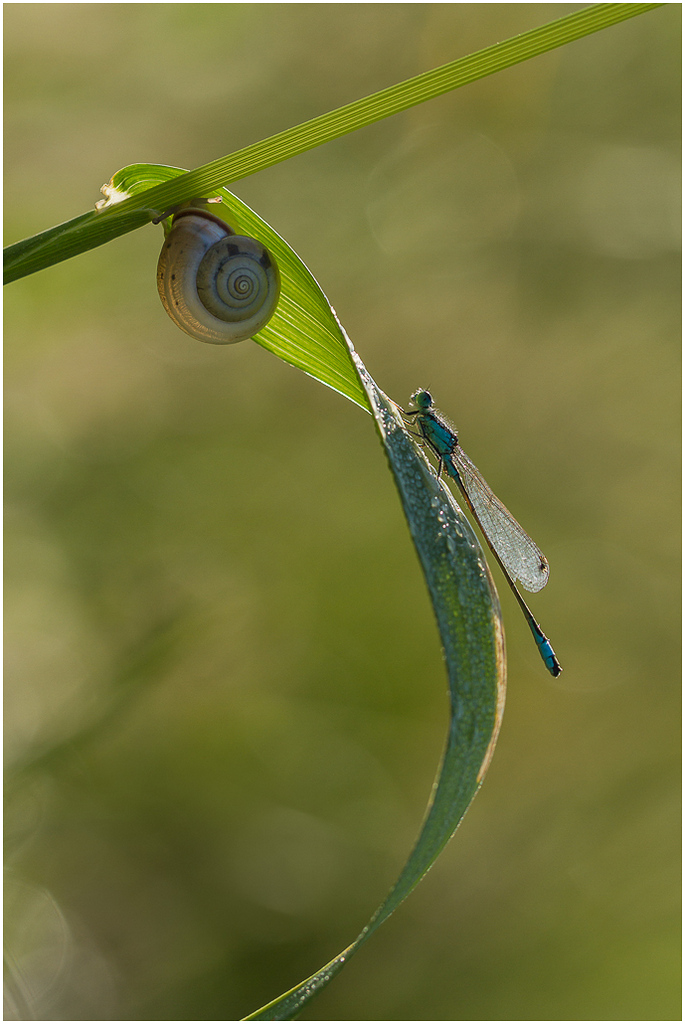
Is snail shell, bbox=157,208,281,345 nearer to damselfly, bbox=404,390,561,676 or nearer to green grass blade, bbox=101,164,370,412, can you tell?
green grass blade, bbox=101,164,370,412

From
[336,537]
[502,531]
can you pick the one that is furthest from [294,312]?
[336,537]

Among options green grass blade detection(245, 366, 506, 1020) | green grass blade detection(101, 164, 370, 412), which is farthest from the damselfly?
green grass blade detection(245, 366, 506, 1020)

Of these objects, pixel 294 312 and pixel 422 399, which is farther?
pixel 422 399

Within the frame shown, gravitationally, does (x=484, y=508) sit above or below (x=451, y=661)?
above

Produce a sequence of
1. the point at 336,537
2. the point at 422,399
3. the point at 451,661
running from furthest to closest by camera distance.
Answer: the point at 336,537, the point at 422,399, the point at 451,661

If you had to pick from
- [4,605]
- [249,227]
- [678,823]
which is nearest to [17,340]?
[4,605]

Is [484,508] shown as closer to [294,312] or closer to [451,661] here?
[294,312]

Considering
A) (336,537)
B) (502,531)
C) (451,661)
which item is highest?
(336,537)
